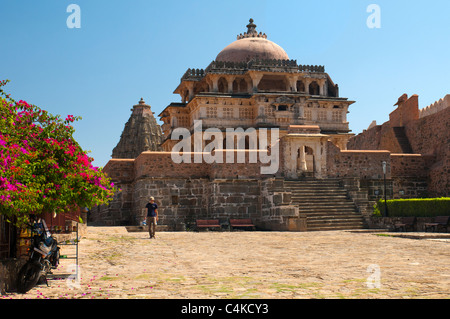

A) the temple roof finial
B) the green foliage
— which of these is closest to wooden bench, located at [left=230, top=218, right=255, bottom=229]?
the green foliage

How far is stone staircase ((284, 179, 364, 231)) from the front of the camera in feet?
75.0

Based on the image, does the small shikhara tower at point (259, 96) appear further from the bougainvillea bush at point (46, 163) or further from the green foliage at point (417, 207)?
the bougainvillea bush at point (46, 163)

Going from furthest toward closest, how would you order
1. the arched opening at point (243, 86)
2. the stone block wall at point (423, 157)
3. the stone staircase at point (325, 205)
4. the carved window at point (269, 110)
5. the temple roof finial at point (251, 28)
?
the temple roof finial at point (251, 28) → the arched opening at point (243, 86) → the carved window at point (269, 110) → the stone block wall at point (423, 157) → the stone staircase at point (325, 205)

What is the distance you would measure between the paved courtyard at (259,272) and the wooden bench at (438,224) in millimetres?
6164

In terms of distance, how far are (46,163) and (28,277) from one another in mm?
1853

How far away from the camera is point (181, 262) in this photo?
10.9m

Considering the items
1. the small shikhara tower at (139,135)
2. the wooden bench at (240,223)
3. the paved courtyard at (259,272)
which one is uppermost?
the small shikhara tower at (139,135)

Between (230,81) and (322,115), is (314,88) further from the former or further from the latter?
(230,81)

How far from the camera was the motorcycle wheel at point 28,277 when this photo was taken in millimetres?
7578

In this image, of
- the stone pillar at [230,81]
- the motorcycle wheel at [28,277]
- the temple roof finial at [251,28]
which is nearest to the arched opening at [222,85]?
the stone pillar at [230,81]

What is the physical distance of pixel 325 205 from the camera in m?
24.1

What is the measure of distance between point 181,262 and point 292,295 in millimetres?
4317

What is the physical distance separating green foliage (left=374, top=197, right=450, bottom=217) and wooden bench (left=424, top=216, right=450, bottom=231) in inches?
29.4
